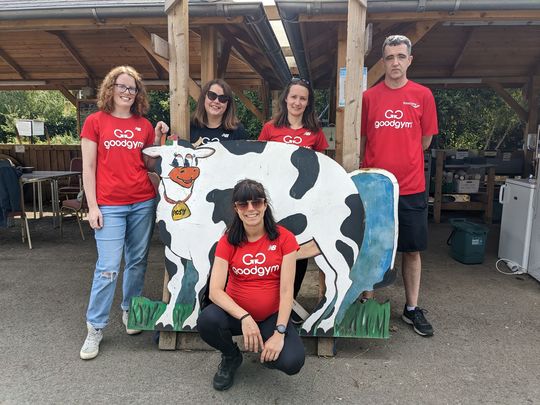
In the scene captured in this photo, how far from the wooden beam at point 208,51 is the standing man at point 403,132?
1978 mm

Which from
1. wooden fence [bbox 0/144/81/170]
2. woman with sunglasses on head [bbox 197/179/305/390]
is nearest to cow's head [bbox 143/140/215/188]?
woman with sunglasses on head [bbox 197/179/305/390]

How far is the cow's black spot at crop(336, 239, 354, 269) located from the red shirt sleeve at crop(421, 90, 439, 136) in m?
1.02

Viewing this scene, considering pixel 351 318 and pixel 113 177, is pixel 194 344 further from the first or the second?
pixel 113 177

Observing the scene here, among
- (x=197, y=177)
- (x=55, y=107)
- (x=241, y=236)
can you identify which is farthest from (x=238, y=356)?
(x=55, y=107)

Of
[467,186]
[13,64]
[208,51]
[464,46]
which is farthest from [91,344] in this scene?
[13,64]

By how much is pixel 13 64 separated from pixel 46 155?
8.57ft

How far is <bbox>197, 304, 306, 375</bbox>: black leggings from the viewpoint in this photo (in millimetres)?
2180

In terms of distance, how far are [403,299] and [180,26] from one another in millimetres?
2893

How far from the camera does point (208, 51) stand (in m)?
4.29

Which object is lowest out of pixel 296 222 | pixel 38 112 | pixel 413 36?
pixel 296 222

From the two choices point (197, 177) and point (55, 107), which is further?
point (55, 107)

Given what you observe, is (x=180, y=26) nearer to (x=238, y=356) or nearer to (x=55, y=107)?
(x=238, y=356)

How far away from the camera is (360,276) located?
8.96ft

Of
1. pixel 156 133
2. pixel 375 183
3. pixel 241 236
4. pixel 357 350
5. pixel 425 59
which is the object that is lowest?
pixel 357 350
